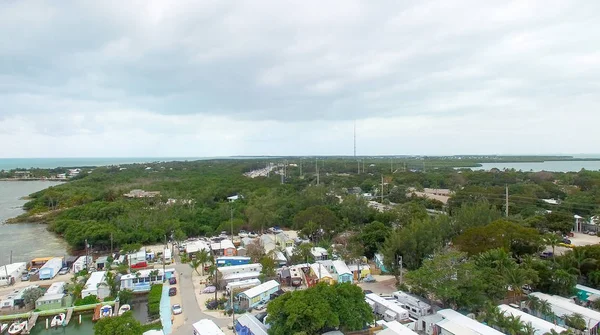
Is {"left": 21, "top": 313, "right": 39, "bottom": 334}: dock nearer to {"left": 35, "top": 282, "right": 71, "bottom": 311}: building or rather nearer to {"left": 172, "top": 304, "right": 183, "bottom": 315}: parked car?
{"left": 35, "top": 282, "right": 71, "bottom": 311}: building

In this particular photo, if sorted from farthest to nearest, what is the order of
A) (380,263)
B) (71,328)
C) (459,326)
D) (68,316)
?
(380,263) < (68,316) < (71,328) < (459,326)

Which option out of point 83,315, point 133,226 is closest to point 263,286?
point 83,315

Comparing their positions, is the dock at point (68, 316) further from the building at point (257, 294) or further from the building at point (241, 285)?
the building at point (257, 294)

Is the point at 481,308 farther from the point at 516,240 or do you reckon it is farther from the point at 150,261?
the point at 150,261

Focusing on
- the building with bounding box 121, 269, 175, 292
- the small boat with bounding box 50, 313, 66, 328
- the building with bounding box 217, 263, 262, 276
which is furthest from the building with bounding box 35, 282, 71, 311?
the building with bounding box 217, 263, 262, 276

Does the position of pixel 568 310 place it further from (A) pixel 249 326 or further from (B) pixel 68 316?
(B) pixel 68 316

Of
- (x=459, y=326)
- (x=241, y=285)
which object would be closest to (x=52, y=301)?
(x=241, y=285)
